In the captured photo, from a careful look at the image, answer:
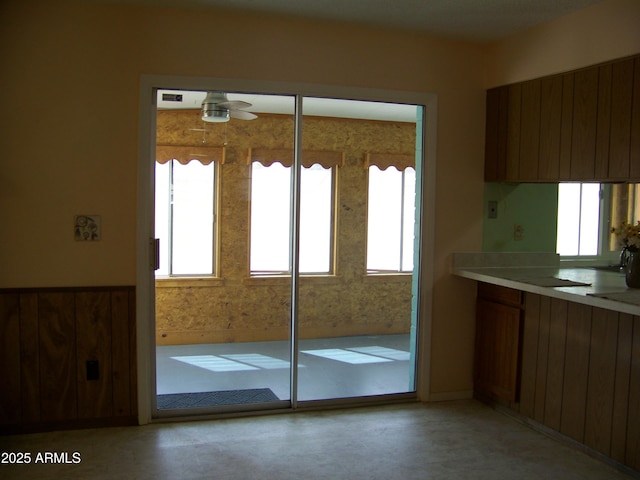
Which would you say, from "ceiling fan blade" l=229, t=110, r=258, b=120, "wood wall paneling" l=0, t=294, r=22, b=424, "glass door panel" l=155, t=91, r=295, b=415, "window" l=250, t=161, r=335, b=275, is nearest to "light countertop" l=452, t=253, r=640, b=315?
"window" l=250, t=161, r=335, b=275

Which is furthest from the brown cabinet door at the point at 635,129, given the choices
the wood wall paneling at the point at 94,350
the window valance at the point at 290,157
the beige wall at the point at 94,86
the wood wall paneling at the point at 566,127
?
the wood wall paneling at the point at 94,350

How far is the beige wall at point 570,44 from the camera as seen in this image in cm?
303

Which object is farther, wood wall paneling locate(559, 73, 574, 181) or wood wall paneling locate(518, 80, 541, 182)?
wood wall paneling locate(518, 80, 541, 182)

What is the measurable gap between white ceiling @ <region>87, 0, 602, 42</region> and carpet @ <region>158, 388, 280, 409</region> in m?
2.48

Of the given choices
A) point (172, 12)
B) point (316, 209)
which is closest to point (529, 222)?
point (316, 209)

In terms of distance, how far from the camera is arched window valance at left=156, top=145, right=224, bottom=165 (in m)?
3.55

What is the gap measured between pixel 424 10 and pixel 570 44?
91 cm

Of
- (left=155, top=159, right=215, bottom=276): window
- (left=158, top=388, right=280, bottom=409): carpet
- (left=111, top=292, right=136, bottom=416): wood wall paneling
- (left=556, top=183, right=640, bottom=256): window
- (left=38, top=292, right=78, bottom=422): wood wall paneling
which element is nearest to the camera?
(left=38, top=292, right=78, bottom=422): wood wall paneling

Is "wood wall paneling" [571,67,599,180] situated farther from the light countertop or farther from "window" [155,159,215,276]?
"window" [155,159,215,276]

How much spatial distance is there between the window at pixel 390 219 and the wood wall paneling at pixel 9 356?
7.48 feet

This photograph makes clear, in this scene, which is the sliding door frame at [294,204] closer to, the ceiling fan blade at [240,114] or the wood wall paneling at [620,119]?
the ceiling fan blade at [240,114]

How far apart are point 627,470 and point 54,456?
306 cm

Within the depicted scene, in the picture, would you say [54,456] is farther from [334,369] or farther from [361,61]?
[361,61]

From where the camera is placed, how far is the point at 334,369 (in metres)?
4.07
